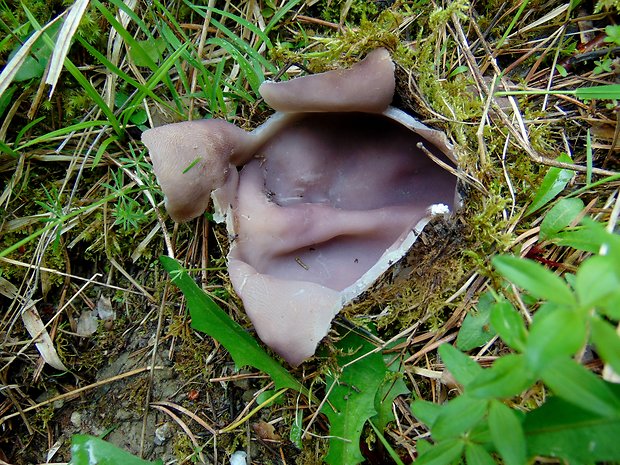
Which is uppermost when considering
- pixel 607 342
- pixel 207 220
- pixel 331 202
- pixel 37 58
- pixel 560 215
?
pixel 37 58

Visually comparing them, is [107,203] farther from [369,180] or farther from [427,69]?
[427,69]

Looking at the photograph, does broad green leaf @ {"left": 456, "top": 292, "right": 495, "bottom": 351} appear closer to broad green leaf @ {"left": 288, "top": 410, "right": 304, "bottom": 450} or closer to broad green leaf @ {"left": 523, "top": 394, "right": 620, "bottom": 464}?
broad green leaf @ {"left": 523, "top": 394, "right": 620, "bottom": 464}

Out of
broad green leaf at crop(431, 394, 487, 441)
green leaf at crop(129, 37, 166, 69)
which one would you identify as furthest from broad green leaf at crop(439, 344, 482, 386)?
green leaf at crop(129, 37, 166, 69)

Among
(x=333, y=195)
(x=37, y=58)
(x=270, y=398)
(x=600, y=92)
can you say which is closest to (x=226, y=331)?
(x=270, y=398)

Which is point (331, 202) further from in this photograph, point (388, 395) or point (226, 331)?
point (388, 395)

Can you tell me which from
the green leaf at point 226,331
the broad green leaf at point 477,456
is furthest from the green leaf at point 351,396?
the broad green leaf at point 477,456

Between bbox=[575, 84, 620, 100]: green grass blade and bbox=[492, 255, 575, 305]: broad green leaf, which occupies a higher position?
bbox=[492, 255, 575, 305]: broad green leaf

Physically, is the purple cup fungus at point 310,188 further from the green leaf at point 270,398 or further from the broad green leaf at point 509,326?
the broad green leaf at point 509,326
